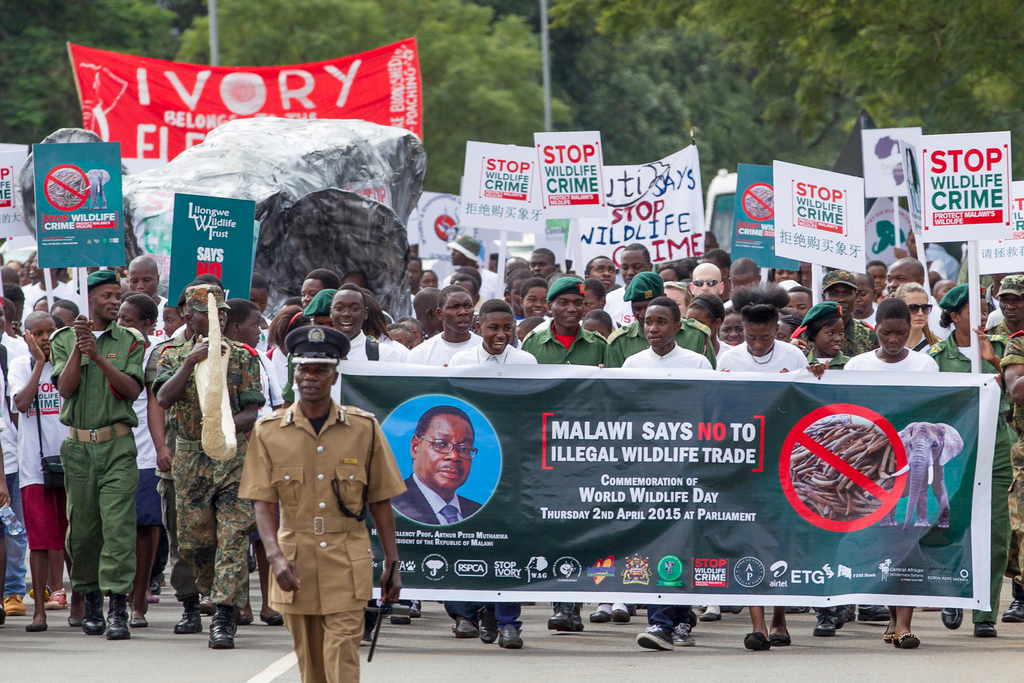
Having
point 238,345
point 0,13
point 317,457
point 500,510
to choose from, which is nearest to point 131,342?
point 238,345

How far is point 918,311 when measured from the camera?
1052 cm

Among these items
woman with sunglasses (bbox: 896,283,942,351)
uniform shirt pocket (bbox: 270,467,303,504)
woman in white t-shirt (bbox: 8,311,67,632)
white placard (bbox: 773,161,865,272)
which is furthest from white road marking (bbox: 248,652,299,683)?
white placard (bbox: 773,161,865,272)

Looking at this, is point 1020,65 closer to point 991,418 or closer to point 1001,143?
point 1001,143

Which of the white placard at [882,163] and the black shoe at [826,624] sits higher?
the white placard at [882,163]

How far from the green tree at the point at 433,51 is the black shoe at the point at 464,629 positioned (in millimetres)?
27868

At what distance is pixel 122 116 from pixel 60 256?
10.3m

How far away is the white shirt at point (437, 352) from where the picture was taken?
30.2 ft

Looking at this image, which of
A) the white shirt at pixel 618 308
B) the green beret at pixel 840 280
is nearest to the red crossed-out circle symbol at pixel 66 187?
the white shirt at pixel 618 308

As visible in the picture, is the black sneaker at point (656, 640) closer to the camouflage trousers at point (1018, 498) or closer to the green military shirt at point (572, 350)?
the green military shirt at point (572, 350)

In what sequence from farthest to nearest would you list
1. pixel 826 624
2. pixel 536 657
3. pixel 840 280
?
pixel 840 280, pixel 826 624, pixel 536 657

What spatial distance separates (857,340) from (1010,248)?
2.22 m

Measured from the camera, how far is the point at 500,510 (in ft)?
27.3

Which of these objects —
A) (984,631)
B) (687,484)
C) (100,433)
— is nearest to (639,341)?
(687,484)

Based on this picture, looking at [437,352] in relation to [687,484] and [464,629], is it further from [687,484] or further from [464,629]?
[687,484]
